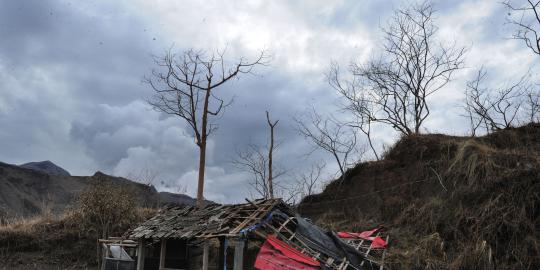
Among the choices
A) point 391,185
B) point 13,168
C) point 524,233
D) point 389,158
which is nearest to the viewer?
point 524,233

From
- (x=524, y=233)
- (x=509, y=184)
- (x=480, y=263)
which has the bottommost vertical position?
(x=480, y=263)

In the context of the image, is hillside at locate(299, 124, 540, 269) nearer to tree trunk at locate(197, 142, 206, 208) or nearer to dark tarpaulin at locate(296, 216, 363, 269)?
dark tarpaulin at locate(296, 216, 363, 269)

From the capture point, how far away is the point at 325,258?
1316 cm

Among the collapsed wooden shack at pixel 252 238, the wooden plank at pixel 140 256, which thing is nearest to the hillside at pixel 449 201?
the collapsed wooden shack at pixel 252 238

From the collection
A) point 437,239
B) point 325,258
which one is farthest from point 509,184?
point 325,258

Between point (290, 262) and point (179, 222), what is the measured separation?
4.66m

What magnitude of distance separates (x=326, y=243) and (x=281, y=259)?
5.90ft

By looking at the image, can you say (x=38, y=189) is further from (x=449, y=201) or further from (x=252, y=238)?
(x=449, y=201)

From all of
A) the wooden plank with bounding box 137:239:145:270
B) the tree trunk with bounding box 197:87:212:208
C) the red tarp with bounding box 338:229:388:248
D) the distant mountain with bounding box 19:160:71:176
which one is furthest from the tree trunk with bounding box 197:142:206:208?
the distant mountain with bounding box 19:160:71:176

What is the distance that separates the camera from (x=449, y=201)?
15.9m

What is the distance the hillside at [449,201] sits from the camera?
13359 millimetres

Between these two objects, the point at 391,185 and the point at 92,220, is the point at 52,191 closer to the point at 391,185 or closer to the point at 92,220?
the point at 92,220

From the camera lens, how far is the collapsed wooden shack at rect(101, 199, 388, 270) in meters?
12.6

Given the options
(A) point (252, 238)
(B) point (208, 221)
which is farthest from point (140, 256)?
(A) point (252, 238)
